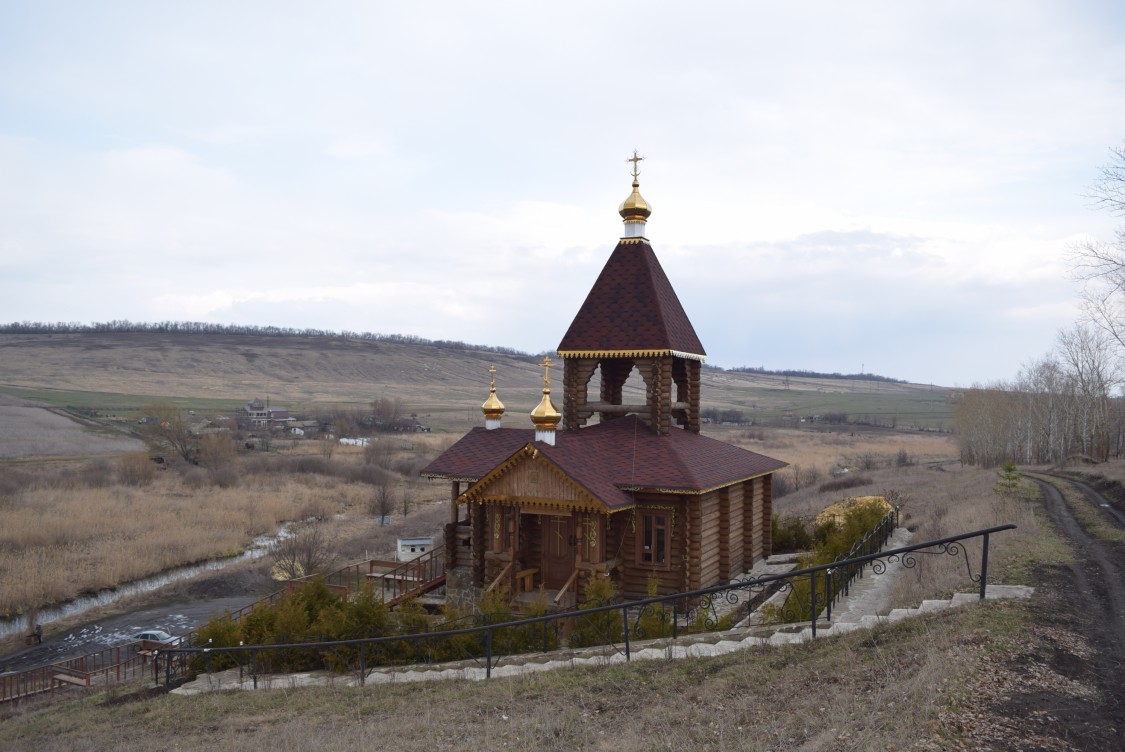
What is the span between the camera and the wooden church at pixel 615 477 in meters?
14.2

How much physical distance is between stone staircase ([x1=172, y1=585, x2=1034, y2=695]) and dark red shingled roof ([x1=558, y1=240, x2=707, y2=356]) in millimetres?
7367

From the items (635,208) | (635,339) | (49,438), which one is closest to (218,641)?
(635,339)

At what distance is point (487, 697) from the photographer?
9.03m

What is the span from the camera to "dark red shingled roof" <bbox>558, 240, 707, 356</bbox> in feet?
54.6

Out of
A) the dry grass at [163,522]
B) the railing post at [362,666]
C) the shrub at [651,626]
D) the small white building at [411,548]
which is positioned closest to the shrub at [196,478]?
the dry grass at [163,522]

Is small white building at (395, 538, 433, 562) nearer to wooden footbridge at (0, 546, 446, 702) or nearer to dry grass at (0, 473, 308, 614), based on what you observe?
wooden footbridge at (0, 546, 446, 702)

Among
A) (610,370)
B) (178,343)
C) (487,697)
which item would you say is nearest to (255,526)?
(610,370)

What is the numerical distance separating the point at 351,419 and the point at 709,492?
69.6m

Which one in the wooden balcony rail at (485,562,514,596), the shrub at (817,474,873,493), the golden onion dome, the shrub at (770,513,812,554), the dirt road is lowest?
the shrub at (817,474,873,493)

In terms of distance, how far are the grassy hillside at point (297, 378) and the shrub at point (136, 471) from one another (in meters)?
37.4

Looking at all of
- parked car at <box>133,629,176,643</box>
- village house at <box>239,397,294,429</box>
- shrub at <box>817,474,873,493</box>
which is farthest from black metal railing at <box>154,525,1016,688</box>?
village house at <box>239,397,294,429</box>

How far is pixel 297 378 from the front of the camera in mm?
129000

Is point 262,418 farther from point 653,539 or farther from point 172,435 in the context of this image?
point 653,539

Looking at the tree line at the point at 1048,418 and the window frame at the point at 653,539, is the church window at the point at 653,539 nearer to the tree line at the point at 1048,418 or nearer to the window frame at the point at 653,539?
the window frame at the point at 653,539
